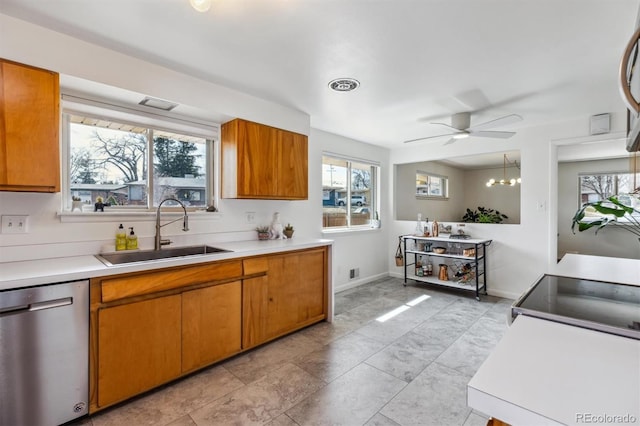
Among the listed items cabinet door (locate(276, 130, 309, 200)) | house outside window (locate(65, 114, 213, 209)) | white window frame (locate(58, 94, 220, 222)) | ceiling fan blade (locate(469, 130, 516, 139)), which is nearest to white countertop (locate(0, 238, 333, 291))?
white window frame (locate(58, 94, 220, 222))

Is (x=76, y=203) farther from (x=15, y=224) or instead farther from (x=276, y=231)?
(x=276, y=231)

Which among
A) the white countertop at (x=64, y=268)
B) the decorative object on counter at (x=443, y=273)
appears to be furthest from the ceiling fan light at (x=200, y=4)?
the decorative object on counter at (x=443, y=273)

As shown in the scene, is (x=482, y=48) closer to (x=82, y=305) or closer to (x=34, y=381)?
(x=82, y=305)

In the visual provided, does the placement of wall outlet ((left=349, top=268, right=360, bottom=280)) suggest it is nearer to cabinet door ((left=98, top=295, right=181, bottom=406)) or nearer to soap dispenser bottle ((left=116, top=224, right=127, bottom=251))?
cabinet door ((left=98, top=295, right=181, bottom=406))

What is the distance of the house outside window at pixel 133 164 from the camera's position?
2.40 meters

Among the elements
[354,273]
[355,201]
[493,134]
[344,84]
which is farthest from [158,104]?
[354,273]

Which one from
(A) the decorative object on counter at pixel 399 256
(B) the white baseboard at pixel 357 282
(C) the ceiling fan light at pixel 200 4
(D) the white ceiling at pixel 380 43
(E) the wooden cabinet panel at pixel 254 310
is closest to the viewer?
(C) the ceiling fan light at pixel 200 4

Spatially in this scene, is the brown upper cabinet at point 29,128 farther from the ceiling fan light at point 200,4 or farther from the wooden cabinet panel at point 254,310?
the wooden cabinet panel at point 254,310

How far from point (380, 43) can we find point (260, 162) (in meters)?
1.56

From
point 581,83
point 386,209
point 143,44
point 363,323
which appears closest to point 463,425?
point 363,323

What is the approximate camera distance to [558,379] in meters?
0.66

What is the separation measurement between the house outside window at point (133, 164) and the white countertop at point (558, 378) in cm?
285

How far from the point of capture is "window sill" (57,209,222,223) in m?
2.18

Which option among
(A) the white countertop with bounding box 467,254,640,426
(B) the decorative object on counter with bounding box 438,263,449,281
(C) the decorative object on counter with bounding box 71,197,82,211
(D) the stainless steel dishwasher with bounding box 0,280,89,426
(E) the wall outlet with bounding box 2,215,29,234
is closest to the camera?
(A) the white countertop with bounding box 467,254,640,426
